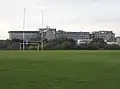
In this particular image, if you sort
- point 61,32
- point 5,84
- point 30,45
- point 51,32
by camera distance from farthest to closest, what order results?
point 61,32, point 51,32, point 30,45, point 5,84

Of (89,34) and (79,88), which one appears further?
(89,34)

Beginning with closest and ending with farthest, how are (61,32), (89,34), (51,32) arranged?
(51,32) < (61,32) < (89,34)

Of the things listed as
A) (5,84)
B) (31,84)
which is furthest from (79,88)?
(5,84)

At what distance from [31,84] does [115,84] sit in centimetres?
182

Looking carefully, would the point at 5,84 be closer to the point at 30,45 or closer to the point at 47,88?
the point at 47,88

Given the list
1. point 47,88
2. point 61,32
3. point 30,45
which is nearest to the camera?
point 47,88

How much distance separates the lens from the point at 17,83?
7.62m

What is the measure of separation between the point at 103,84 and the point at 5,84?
6.99ft

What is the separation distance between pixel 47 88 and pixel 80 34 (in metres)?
121

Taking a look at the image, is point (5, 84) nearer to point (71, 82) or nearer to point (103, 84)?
point (71, 82)

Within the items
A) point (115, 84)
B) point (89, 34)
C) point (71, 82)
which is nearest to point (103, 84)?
point (115, 84)

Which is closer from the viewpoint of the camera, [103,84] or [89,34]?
[103,84]

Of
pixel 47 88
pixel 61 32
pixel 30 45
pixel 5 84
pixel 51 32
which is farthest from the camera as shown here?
pixel 61 32

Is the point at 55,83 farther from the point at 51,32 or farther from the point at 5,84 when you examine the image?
the point at 51,32
